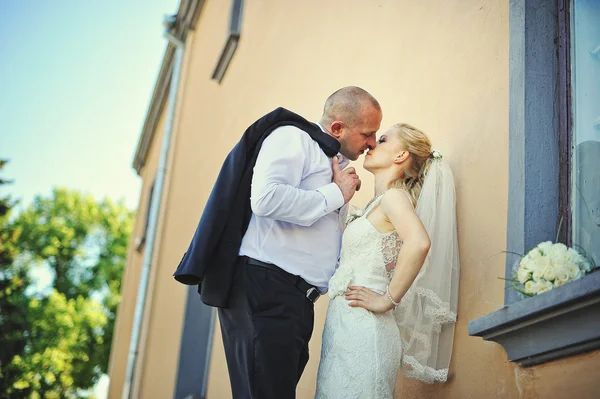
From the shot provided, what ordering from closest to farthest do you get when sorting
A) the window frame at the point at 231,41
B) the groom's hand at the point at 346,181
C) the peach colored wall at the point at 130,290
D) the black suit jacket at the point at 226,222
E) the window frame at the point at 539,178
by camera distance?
the window frame at the point at 539,178, the black suit jacket at the point at 226,222, the groom's hand at the point at 346,181, the window frame at the point at 231,41, the peach colored wall at the point at 130,290

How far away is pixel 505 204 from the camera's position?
2988 mm

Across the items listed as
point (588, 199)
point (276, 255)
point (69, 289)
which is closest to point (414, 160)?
point (276, 255)

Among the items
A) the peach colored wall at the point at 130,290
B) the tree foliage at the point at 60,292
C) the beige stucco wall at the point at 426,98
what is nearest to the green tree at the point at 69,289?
the tree foliage at the point at 60,292

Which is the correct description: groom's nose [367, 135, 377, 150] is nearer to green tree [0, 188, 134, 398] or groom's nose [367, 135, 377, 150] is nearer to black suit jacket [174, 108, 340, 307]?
black suit jacket [174, 108, 340, 307]

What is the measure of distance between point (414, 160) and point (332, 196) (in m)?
0.56

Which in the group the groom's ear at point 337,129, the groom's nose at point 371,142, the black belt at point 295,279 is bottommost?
the black belt at point 295,279

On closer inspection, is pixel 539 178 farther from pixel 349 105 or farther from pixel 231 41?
pixel 231 41

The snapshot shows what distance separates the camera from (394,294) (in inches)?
117

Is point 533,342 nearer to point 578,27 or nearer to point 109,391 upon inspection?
point 578,27

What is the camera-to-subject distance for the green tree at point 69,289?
22.6 metres

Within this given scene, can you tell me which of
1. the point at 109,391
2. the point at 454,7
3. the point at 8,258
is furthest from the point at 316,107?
the point at 8,258

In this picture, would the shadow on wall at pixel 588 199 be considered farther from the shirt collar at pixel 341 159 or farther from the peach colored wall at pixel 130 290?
the peach colored wall at pixel 130 290

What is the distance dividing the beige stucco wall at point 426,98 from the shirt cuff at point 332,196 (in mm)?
576

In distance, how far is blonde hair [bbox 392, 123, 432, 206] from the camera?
137 inches
